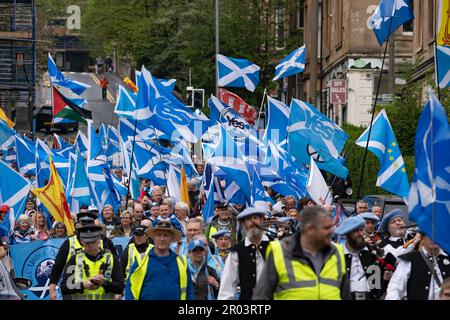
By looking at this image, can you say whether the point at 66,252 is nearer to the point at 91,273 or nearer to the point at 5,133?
the point at 91,273

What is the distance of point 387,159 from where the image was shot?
57.6 feet

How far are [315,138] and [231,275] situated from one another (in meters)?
10.4

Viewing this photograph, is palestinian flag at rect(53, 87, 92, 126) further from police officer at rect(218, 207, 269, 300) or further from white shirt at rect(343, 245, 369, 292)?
A: police officer at rect(218, 207, 269, 300)

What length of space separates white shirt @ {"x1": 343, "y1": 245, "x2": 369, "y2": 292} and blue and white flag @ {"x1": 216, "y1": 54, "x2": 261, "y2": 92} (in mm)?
17301

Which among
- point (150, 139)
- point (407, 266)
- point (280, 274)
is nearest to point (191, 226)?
point (407, 266)

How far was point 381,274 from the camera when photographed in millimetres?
12586

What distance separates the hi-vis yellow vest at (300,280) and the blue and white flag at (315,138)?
11776 millimetres

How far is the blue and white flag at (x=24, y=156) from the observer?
26219 mm

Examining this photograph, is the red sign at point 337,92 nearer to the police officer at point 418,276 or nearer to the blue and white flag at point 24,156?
the blue and white flag at point 24,156

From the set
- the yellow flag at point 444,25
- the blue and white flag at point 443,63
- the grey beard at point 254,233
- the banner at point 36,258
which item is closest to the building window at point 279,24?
the yellow flag at point 444,25

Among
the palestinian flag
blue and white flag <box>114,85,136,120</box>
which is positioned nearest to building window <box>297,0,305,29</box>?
the palestinian flag

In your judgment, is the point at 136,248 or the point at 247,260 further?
the point at 136,248

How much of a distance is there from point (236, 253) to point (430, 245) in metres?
1.50

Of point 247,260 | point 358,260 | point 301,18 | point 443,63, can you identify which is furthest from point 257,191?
point 301,18
